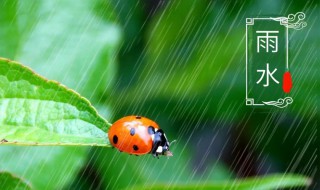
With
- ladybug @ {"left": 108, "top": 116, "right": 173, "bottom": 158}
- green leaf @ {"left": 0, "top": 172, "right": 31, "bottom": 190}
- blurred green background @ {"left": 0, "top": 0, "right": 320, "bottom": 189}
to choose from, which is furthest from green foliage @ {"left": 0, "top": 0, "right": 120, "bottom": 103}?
green leaf @ {"left": 0, "top": 172, "right": 31, "bottom": 190}

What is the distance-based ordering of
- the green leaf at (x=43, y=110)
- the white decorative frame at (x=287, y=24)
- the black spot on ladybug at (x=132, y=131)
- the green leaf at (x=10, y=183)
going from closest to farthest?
the green leaf at (x=43, y=110) < the green leaf at (x=10, y=183) < the black spot on ladybug at (x=132, y=131) < the white decorative frame at (x=287, y=24)

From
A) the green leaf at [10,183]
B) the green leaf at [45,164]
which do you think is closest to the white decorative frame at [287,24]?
the green leaf at [45,164]

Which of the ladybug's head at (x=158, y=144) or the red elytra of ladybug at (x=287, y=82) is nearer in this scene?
the ladybug's head at (x=158, y=144)

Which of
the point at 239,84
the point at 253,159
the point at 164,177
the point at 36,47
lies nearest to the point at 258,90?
the point at 239,84

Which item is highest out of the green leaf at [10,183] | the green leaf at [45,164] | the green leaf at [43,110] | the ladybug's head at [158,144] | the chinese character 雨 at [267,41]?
the chinese character 雨 at [267,41]

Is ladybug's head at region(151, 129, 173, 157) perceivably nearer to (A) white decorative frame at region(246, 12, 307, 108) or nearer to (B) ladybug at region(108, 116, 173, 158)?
(B) ladybug at region(108, 116, 173, 158)

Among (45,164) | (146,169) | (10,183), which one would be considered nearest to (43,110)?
(10,183)

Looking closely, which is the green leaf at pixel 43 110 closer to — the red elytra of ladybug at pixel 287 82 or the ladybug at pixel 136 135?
the ladybug at pixel 136 135

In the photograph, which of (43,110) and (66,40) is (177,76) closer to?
(66,40)
